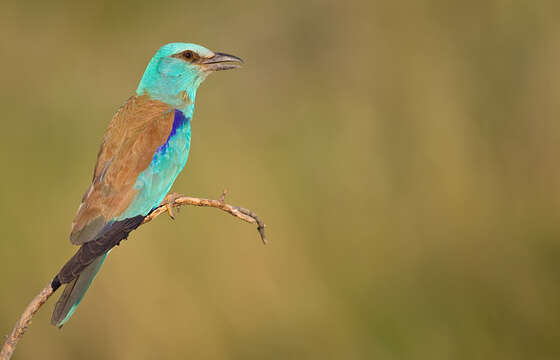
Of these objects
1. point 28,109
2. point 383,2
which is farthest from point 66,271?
point 383,2

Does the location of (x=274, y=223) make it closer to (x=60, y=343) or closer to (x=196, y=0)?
(x=60, y=343)

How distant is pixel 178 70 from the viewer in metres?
4.02

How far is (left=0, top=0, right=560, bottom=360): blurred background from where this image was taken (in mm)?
5520

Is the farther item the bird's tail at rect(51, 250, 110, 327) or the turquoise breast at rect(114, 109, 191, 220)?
the turquoise breast at rect(114, 109, 191, 220)

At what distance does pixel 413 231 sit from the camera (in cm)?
651

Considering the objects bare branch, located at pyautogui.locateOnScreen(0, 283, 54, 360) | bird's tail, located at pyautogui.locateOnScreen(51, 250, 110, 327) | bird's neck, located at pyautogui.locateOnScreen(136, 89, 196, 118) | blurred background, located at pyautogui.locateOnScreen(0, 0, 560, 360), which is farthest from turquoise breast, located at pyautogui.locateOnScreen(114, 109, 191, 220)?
blurred background, located at pyautogui.locateOnScreen(0, 0, 560, 360)

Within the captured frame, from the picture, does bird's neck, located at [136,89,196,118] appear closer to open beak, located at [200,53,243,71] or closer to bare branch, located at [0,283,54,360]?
open beak, located at [200,53,243,71]

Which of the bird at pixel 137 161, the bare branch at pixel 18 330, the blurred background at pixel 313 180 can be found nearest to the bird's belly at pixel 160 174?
the bird at pixel 137 161

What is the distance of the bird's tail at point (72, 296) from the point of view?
111 inches

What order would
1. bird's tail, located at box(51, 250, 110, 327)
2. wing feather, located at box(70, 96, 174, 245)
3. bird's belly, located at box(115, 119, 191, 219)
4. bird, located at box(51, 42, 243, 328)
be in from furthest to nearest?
bird's belly, located at box(115, 119, 191, 219), wing feather, located at box(70, 96, 174, 245), bird, located at box(51, 42, 243, 328), bird's tail, located at box(51, 250, 110, 327)

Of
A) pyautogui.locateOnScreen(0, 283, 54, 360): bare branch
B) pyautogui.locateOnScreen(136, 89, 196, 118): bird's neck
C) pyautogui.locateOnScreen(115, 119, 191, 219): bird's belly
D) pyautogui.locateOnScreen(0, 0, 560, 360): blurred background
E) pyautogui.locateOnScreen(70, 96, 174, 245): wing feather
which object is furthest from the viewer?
pyautogui.locateOnScreen(0, 0, 560, 360): blurred background

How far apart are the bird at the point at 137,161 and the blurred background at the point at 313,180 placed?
1729 mm

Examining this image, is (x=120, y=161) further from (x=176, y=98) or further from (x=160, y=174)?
(x=176, y=98)

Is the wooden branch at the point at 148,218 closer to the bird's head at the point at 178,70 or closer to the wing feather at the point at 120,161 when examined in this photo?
the wing feather at the point at 120,161
